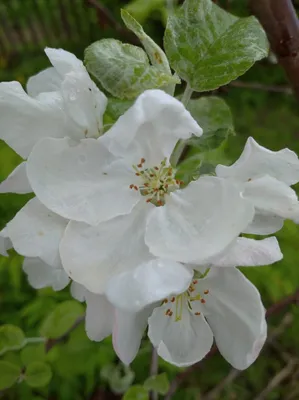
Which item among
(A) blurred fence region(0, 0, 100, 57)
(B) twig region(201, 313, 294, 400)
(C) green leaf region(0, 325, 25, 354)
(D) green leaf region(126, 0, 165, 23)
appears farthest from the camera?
(A) blurred fence region(0, 0, 100, 57)

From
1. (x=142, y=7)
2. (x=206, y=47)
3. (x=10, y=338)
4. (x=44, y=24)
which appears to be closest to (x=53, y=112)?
(x=206, y=47)

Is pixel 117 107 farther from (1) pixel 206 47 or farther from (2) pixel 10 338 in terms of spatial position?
(2) pixel 10 338

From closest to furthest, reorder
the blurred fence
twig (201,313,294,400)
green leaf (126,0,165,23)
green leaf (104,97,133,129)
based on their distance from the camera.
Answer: green leaf (104,97,133,129) < green leaf (126,0,165,23) < twig (201,313,294,400) < the blurred fence

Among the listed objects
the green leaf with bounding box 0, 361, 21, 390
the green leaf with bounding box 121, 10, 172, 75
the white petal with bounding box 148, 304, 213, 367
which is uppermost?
the green leaf with bounding box 121, 10, 172, 75

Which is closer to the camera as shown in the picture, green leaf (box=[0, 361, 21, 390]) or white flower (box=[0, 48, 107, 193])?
white flower (box=[0, 48, 107, 193])

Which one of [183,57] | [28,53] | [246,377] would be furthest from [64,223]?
[28,53]

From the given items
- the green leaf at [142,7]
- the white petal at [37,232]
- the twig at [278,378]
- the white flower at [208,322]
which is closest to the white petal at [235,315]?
the white flower at [208,322]

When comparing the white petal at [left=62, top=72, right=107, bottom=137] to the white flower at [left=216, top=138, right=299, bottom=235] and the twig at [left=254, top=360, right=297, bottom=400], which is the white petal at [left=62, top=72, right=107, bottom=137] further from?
the twig at [left=254, top=360, right=297, bottom=400]

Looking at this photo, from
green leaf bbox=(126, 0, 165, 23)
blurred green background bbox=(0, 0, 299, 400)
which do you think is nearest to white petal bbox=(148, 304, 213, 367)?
blurred green background bbox=(0, 0, 299, 400)
